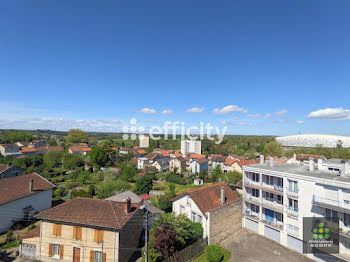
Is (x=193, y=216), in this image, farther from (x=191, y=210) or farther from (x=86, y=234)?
(x=86, y=234)

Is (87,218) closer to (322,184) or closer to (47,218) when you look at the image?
(47,218)

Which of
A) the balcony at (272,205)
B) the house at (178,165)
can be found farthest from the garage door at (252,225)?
the house at (178,165)

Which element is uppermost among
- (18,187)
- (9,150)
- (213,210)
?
(9,150)

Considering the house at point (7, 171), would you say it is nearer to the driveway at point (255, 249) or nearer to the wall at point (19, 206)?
the wall at point (19, 206)

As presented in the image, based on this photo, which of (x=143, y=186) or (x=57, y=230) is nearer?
(x=57, y=230)

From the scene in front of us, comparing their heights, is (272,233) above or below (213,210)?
below

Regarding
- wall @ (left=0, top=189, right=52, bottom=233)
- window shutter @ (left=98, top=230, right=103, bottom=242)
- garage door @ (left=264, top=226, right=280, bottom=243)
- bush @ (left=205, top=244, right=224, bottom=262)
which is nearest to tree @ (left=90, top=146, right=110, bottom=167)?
wall @ (left=0, top=189, right=52, bottom=233)

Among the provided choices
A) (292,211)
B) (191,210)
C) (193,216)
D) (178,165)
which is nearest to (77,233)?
(191,210)

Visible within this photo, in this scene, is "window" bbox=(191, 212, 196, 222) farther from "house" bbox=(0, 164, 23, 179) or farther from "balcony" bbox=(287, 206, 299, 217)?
"house" bbox=(0, 164, 23, 179)
